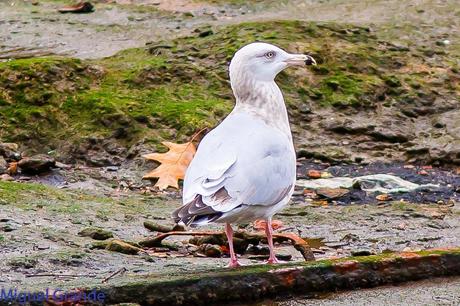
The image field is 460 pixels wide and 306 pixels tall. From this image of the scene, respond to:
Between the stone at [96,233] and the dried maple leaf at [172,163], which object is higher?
the stone at [96,233]

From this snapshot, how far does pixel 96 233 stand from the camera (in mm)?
6113

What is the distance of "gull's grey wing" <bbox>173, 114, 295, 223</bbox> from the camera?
491cm

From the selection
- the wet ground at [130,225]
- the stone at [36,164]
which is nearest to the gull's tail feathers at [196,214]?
the wet ground at [130,225]

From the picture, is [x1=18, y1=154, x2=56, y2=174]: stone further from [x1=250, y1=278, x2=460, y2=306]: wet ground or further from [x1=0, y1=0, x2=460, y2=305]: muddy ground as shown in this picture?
[x1=250, y1=278, x2=460, y2=306]: wet ground

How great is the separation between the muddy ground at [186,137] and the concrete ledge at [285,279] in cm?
27

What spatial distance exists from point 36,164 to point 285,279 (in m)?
3.55

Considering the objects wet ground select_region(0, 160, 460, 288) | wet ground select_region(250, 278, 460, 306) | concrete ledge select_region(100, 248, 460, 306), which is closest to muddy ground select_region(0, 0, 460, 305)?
wet ground select_region(0, 160, 460, 288)

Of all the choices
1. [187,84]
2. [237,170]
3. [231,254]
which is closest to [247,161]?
[237,170]

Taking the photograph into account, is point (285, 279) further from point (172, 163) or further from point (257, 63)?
point (172, 163)

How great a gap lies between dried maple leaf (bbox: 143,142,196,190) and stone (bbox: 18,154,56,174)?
0.67 m

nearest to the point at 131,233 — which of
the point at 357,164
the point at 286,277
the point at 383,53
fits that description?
the point at 286,277

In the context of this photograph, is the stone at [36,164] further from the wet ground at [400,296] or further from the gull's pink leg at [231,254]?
the wet ground at [400,296]

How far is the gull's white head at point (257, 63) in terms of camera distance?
589 cm

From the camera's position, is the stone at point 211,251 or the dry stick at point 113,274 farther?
the stone at point 211,251
